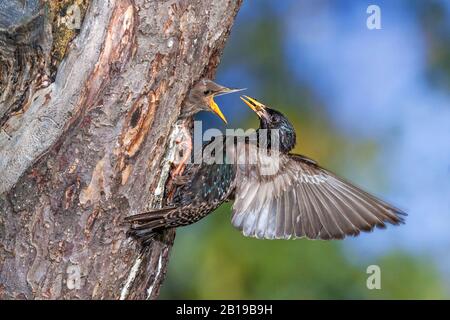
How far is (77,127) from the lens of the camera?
103 inches

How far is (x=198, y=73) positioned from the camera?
284cm

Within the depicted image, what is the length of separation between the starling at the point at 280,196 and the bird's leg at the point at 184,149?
98 mm

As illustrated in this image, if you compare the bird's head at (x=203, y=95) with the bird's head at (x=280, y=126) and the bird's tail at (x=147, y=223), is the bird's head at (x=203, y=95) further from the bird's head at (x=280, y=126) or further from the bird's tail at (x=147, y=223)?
the bird's tail at (x=147, y=223)

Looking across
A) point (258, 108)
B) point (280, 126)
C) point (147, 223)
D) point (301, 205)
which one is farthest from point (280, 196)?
point (147, 223)

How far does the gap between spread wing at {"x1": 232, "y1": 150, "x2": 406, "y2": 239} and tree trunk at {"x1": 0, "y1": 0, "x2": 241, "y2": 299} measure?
534 mm

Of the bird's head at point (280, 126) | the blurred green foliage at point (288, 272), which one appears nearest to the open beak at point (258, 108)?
the bird's head at point (280, 126)

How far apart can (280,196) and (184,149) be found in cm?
46

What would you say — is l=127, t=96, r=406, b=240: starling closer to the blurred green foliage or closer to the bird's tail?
the bird's tail

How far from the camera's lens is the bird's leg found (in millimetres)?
2873

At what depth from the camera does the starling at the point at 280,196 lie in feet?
9.70
